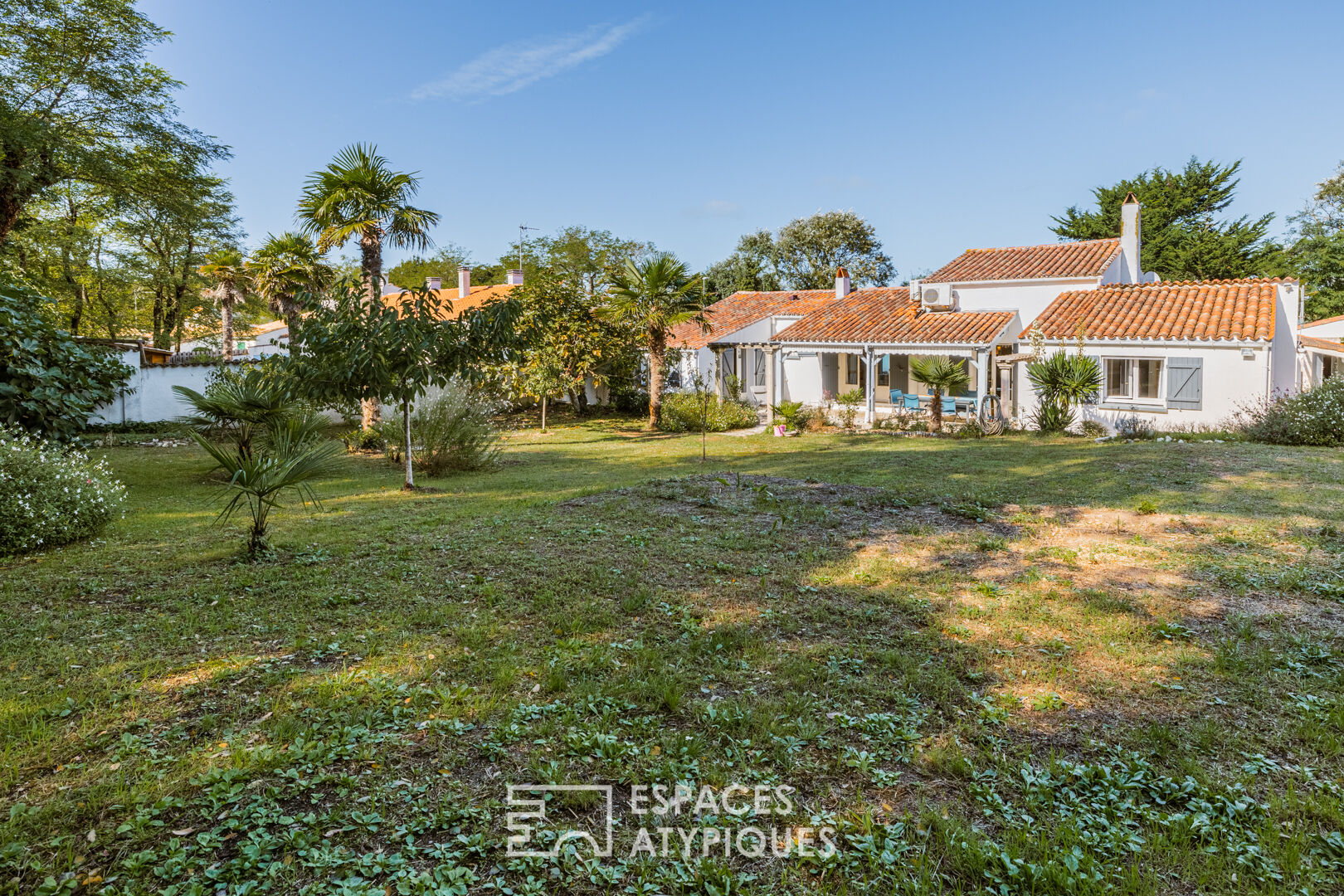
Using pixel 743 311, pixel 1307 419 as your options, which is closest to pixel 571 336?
pixel 743 311

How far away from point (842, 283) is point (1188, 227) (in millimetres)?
25776

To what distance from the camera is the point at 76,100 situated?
16.6m

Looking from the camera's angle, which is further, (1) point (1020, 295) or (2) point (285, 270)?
(2) point (285, 270)

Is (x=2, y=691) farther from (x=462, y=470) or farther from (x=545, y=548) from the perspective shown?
(x=462, y=470)

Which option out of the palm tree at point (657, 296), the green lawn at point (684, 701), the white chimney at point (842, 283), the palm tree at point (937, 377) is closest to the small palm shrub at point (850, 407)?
the palm tree at point (937, 377)

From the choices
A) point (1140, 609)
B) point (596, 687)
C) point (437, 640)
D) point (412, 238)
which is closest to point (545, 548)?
point (437, 640)

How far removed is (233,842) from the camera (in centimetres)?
304

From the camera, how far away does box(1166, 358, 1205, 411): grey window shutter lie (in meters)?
18.2

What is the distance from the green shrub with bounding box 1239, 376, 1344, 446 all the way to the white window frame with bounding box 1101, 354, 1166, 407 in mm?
2305

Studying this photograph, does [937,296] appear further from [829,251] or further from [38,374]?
[829,251]

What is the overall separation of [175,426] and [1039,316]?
2429 centimetres

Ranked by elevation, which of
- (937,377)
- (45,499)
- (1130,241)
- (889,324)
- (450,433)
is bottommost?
(45,499)

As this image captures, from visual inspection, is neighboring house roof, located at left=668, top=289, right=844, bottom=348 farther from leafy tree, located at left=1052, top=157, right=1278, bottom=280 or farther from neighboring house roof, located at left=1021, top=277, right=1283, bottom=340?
leafy tree, located at left=1052, top=157, right=1278, bottom=280

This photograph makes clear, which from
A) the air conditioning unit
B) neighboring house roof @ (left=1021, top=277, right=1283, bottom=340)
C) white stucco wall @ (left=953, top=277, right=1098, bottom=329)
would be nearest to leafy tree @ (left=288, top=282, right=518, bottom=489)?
neighboring house roof @ (left=1021, top=277, right=1283, bottom=340)
